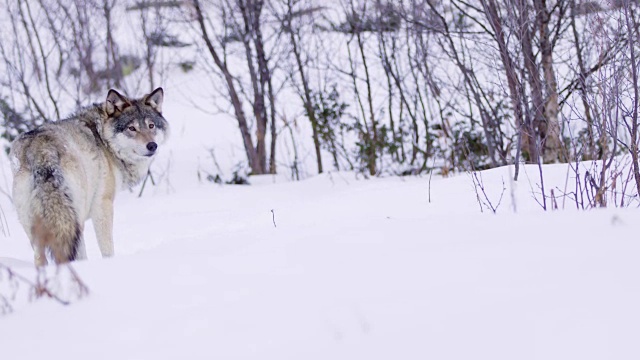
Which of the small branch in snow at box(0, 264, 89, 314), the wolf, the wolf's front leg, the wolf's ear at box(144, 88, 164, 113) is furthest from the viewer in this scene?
the wolf's ear at box(144, 88, 164, 113)

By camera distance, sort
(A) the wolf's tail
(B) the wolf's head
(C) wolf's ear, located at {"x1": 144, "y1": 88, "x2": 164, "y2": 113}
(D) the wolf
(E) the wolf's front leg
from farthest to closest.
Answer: (C) wolf's ear, located at {"x1": 144, "y1": 88, "x2": 164, "y2": 113}
(B) the wolf's head
(E) the wolf's front leg
(D) the wolf
(A) the wolf's tail

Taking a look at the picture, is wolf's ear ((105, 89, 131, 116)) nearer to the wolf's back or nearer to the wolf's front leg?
the wolf's front leg

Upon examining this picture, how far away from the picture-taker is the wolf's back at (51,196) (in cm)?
373

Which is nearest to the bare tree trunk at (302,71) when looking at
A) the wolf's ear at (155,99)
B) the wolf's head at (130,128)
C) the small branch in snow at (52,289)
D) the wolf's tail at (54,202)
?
the wolf's ear at (155,99)

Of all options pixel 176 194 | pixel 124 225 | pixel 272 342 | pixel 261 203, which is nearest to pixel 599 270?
pixel 272 342

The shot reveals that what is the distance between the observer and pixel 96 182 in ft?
16.4

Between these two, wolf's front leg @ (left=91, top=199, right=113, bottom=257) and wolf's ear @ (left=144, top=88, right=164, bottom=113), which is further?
wolf's ear @ (left=144, top=88, right=164, bottom=113)

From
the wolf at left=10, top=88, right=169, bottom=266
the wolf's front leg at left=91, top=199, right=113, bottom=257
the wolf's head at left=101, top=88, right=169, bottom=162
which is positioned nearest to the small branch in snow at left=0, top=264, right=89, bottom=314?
the wolf at left=10, top=88, right=169, bottom=266

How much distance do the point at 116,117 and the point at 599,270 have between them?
4.07m

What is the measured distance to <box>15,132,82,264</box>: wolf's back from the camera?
3730 mm

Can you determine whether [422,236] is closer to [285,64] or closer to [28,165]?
[28,165]

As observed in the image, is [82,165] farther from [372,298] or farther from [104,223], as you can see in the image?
[372,298]

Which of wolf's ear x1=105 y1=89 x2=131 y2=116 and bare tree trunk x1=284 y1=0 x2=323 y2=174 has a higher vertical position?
bare tree trunk x1=284 y1=0 x2=323 y2=174

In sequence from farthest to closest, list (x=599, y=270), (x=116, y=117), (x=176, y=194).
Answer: (x=176, y=194), (x=116, y=117), (x=599, y=270)
